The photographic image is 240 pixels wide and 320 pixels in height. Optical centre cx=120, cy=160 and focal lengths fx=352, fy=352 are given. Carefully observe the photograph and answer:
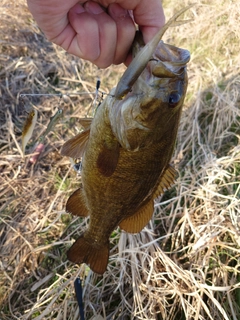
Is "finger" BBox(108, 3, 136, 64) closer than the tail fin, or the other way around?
"finger" BBox(108, 3, 136, 64)

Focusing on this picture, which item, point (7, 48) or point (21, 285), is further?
point (7, 48)

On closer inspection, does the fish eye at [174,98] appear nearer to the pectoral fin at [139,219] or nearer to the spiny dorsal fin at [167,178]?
the spiny dorsal fin at [167,178]

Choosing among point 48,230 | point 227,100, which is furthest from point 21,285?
point 227,100

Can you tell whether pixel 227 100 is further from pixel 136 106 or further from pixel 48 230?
→ pixel 136 106

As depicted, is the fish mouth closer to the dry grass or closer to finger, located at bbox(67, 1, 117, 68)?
finger, located at bbox(67, 1, 117, 68)

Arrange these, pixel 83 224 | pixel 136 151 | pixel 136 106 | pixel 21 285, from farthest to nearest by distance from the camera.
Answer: pixel 83 224, pixel 21 285, pixel 136 151, pixel 136 106

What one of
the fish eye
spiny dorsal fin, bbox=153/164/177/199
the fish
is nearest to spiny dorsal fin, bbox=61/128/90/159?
the fish

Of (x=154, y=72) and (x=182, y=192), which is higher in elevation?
(x=154, y=72)
